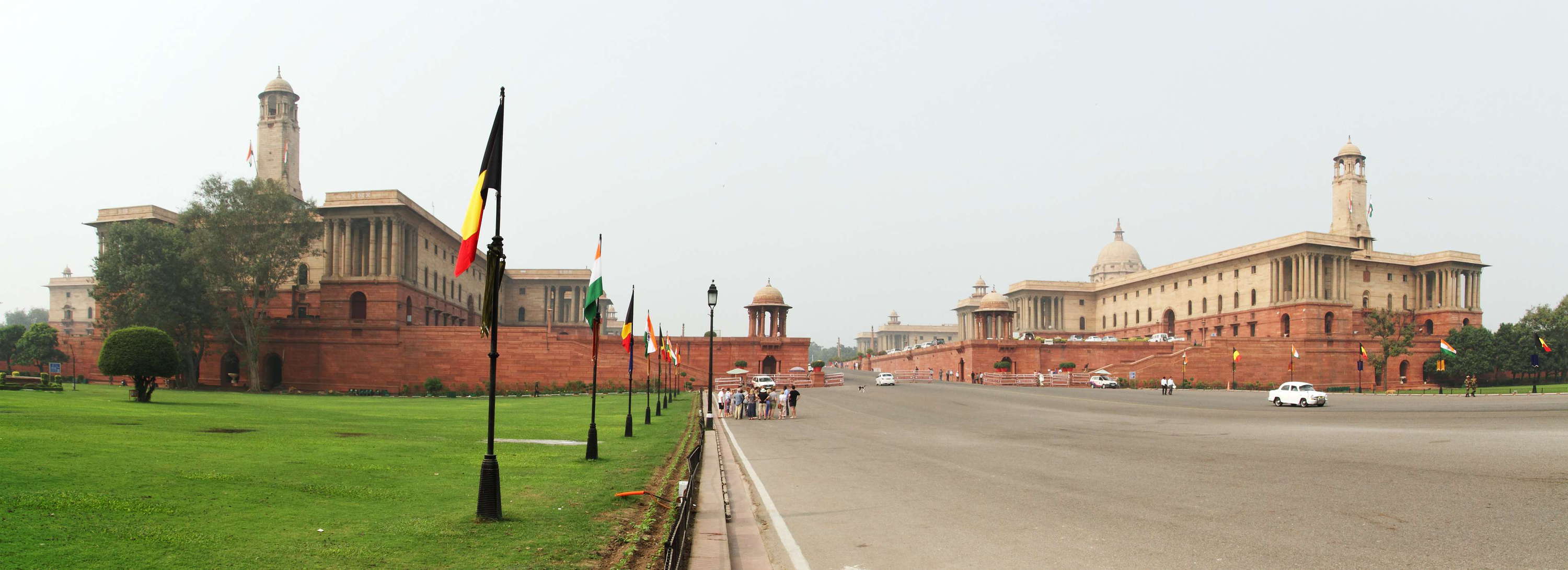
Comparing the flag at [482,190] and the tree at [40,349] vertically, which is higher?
the flag at [482,190]

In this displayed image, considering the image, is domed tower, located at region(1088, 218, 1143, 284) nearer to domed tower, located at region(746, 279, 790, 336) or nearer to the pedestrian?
domed tower, located at region(746, 279, 790, 336)

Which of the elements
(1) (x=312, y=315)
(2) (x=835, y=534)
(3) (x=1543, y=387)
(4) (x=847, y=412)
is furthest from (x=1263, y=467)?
(1) (x=312, y=315)

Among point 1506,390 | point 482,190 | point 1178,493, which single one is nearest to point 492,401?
point 482,190

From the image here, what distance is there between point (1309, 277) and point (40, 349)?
353 ft

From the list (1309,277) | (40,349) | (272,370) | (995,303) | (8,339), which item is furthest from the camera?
(995,303)

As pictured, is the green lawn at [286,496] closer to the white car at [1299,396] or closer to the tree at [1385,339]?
the white car at [1299,396]

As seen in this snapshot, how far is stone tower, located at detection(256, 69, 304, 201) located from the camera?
2923 inches

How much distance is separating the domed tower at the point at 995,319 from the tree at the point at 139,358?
72.9m

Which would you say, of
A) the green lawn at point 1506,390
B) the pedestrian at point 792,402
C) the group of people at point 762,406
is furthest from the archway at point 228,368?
the green lawn at point 1506,390

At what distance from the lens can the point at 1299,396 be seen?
42500 mm

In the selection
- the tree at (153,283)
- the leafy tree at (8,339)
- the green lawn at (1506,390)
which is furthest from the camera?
the leafy tree at (8,339)

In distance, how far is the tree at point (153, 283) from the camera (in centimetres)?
5572

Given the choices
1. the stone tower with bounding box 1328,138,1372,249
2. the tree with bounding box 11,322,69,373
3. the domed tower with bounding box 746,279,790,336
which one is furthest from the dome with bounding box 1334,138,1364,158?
the tree with bounding box 11,322,69,373

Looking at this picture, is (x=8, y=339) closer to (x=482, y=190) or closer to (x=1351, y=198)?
(x=482, y=190)
